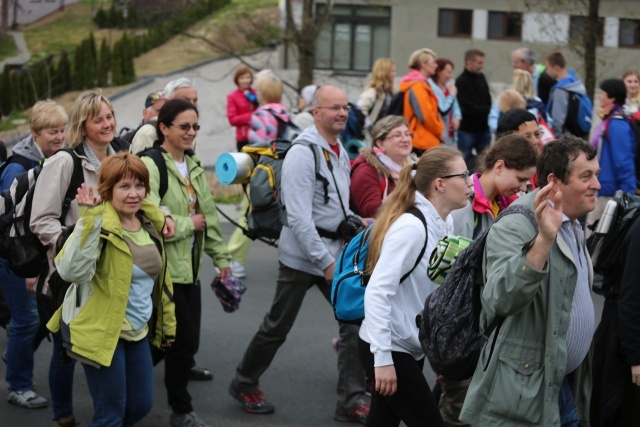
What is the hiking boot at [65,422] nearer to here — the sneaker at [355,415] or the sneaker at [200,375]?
the sneaker at [200,375]

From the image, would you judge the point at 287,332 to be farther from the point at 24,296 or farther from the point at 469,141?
the point at 469,141

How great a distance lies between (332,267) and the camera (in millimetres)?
6410

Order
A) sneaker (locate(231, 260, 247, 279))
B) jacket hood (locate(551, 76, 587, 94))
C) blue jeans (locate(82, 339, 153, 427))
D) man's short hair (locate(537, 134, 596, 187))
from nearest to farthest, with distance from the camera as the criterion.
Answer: man's short hair (locate(537, 134, 596, 187))
blue jeans (locate(82, 339, 153, 427))
sneaker (locate(231, 260, 247, 279))
jacket hood (locate(551, 76, 587, 94))

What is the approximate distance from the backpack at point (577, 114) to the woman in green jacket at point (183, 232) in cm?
630

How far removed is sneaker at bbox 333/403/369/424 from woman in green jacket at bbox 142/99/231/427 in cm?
90

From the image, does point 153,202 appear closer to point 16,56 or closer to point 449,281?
point 449,281

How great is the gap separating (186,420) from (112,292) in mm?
1355

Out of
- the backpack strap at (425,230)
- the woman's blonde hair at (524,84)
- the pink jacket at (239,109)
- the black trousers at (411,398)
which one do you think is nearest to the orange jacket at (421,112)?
the woman's blonde hair at (524,84)

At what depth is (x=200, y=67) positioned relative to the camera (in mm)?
37500

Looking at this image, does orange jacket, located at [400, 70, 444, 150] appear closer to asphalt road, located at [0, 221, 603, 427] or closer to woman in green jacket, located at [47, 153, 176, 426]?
asphalt road, located at [0, 221, 603, 427]

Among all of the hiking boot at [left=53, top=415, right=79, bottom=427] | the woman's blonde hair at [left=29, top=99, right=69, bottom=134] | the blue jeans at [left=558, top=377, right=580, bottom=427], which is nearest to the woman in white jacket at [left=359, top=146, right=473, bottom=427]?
the blue jeans at [left=558, top=377, right=580, bottom=427]

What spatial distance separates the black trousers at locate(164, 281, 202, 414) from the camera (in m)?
6.04

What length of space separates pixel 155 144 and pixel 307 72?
10746mm

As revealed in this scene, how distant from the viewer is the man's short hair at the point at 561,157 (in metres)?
4.13
